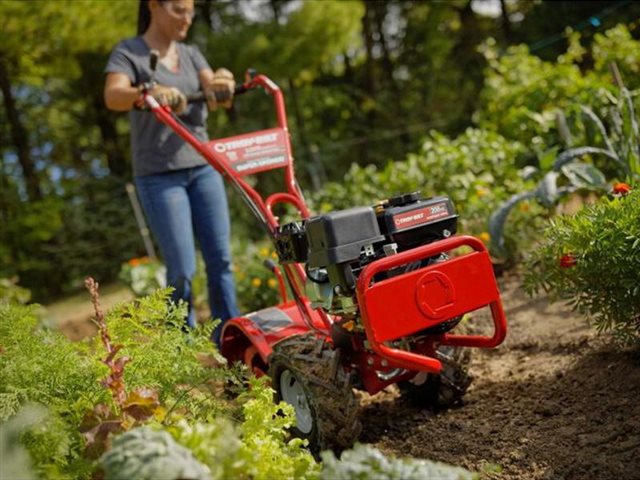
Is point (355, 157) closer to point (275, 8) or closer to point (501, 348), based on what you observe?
point (275, 8)

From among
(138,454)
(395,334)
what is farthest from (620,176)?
(138,454)

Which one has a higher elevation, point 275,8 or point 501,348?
point 275,8

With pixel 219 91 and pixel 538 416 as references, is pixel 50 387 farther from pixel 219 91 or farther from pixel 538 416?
pixel 219 91

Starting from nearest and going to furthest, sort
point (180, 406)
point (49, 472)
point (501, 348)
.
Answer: point (49, 472), point (180, 406), point (501, 348)

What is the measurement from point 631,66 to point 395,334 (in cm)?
464

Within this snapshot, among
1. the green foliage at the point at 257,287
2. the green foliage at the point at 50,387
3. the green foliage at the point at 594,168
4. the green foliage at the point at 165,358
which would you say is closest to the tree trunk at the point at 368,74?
the green foliage at the point at 257,287

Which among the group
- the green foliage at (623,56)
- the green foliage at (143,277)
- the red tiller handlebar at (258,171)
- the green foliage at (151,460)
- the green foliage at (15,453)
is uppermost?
the green foliage at (623,56)

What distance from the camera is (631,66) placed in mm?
5633

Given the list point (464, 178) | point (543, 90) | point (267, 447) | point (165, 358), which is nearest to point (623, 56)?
point (543, 90)

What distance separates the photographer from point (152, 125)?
3199 mm

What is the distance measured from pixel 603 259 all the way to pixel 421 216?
2.02ft

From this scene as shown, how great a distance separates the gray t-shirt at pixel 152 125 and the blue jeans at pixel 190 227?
6 cm

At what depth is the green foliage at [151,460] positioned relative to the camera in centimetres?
125

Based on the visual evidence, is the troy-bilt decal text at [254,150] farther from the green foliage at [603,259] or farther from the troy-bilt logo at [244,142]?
the green foliage at [603,259]
